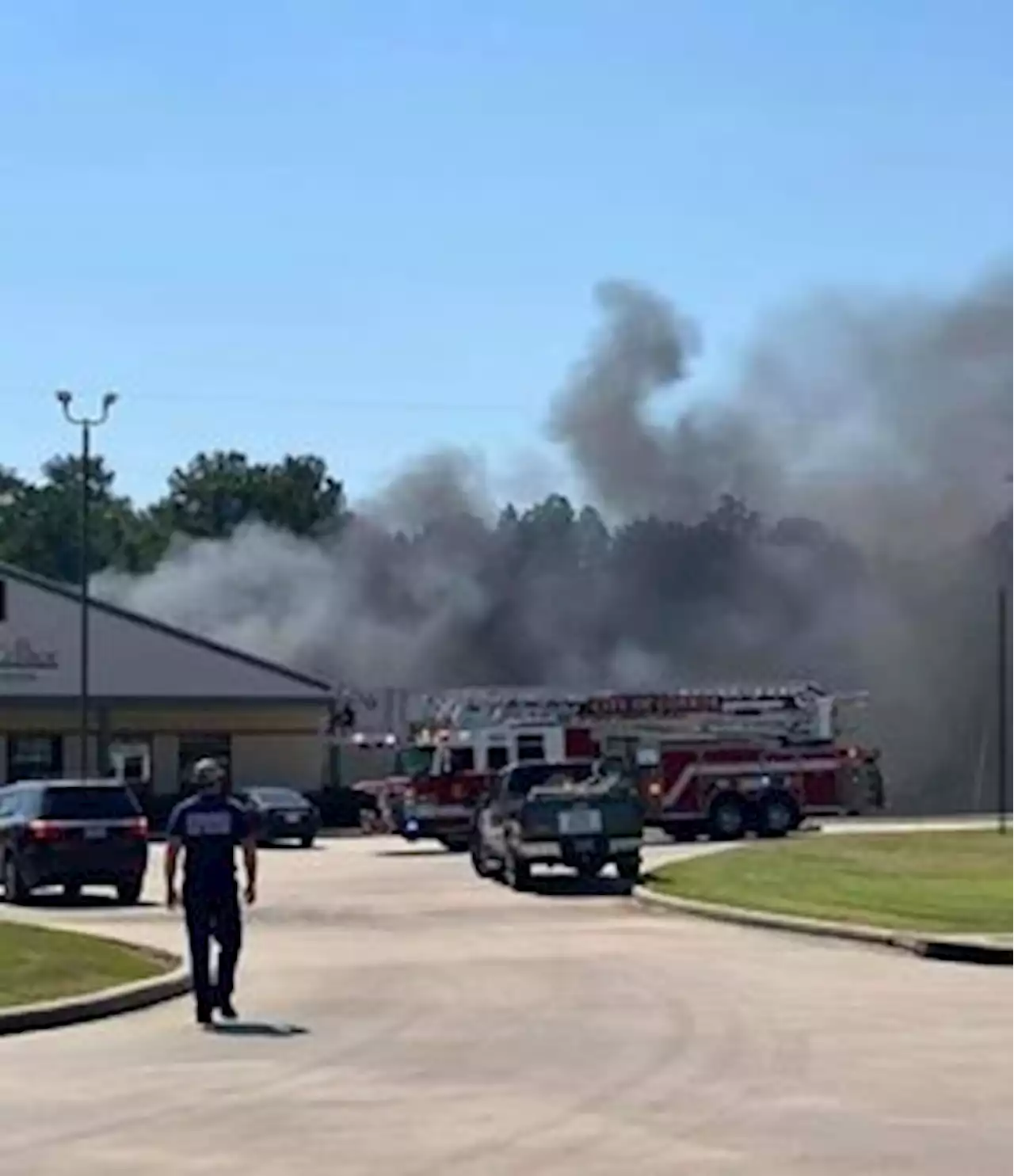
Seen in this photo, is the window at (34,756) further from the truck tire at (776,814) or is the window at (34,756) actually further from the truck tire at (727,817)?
the truck tire at (776,814)

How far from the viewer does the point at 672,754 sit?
5338 cm

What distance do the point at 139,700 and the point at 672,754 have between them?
74.1 feet

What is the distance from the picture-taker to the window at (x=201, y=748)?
73.4 metres

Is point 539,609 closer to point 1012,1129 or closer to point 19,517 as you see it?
point 19,517

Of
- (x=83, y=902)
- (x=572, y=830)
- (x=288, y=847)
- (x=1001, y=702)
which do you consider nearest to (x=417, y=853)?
(x=288, y=847)

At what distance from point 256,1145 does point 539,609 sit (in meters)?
85.3

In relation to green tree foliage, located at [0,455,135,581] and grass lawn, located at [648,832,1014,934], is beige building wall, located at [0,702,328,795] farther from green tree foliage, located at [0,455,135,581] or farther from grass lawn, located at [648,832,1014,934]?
green tree foliage, located at [0,455,135,581]

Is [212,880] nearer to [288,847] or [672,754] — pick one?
[672,754]

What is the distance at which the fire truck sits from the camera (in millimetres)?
52031

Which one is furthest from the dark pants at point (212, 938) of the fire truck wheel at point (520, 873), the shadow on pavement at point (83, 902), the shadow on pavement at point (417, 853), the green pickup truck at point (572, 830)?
the shadow on pavement at point (417, 853)

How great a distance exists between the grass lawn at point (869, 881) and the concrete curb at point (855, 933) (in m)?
0.27

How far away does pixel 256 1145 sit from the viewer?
1200 cm

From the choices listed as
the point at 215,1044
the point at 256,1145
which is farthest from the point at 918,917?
the point at 256,1145

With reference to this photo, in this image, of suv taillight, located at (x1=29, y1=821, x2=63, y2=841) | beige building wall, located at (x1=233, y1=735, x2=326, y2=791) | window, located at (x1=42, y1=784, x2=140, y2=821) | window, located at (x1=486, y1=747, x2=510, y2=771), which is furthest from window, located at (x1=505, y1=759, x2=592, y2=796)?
beige building wall, located at (x1=233, y1=735, x2=326, y2=791)
